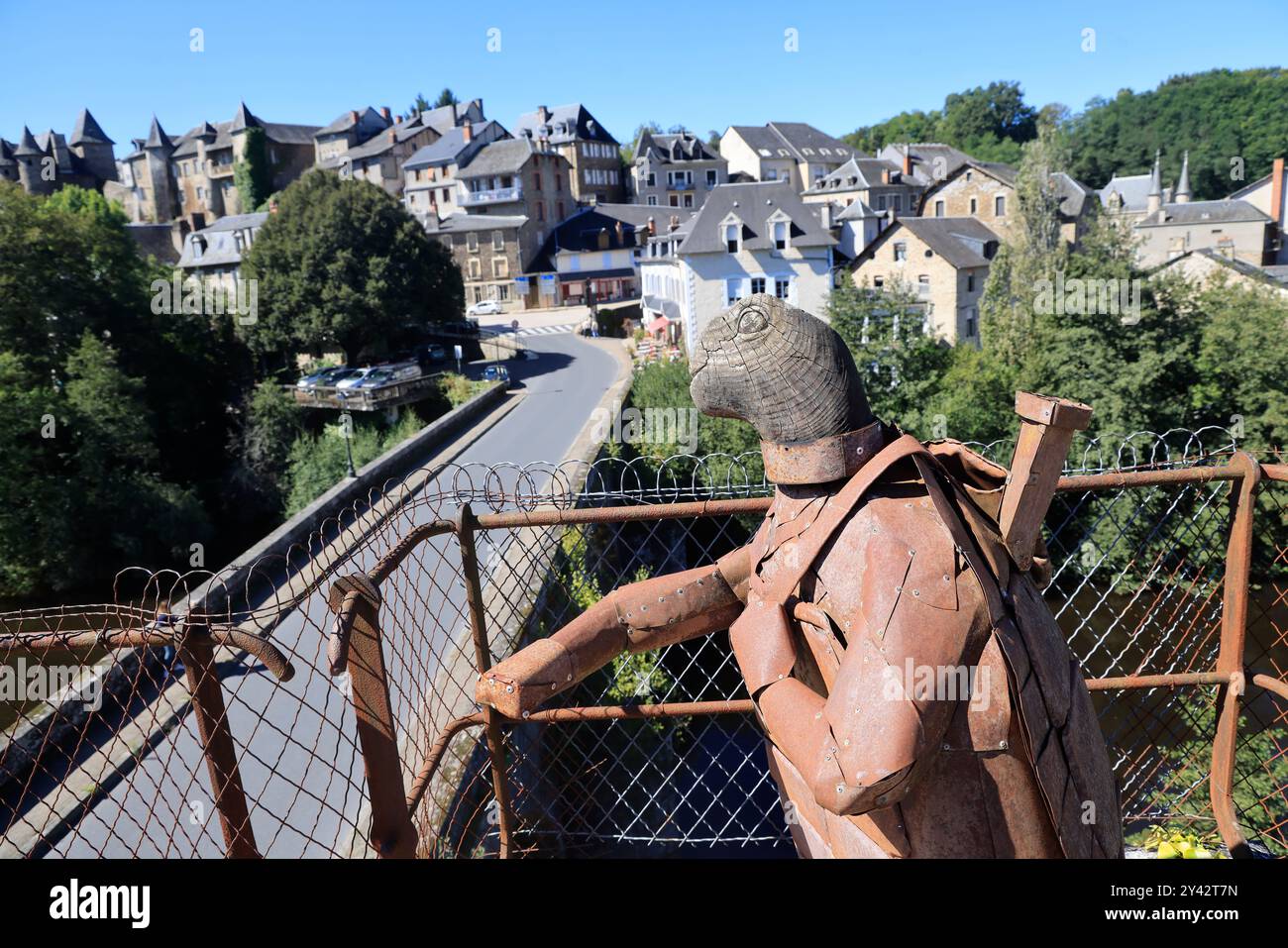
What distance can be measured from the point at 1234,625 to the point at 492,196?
5580 cm

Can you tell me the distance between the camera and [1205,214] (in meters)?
46.1

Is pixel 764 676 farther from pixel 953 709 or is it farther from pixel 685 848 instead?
pixel 685 848

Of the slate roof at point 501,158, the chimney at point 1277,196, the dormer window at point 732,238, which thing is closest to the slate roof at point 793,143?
the slate roof at point 501,158

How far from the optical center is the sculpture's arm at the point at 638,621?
2.68 m

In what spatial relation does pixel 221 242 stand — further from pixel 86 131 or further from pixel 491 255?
pixel 86 131

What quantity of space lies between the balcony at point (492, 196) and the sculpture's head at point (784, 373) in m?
55.3

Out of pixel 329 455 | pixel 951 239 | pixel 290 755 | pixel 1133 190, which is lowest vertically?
pixel 329 455

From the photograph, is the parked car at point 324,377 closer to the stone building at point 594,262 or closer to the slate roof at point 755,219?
the slate roof at point 755,219

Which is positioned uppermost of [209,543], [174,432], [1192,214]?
[1192,214]

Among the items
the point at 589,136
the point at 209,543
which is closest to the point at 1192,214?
the point at 589,136

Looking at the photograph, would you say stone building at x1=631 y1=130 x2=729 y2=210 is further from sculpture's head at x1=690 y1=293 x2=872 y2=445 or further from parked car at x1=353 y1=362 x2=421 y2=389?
sculpture's head at x1=690 y1=293 x2=872 y2=445

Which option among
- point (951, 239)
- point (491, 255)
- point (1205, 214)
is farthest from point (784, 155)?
point (951, 239)
